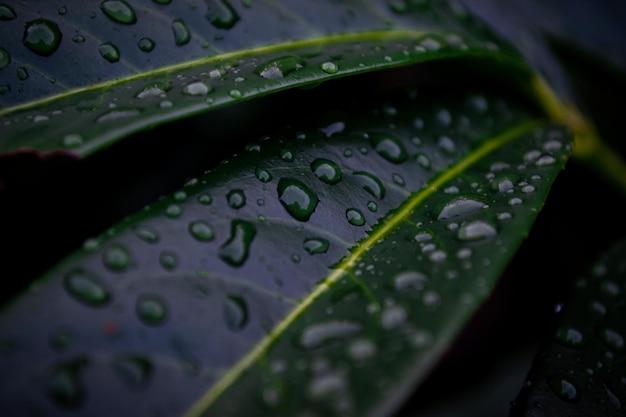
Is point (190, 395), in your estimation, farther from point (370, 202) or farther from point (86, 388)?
point (370, 202)

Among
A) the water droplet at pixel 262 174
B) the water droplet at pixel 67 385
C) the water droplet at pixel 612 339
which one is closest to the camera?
the water droplet at pixel 67 385

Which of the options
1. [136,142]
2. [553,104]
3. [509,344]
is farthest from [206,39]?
[509,344]

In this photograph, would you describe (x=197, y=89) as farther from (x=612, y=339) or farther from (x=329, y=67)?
(x=612, y=339)

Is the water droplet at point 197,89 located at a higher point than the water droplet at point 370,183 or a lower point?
higher

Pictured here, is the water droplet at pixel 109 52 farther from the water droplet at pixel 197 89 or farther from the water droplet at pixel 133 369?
the water droplet at pixel 133 369

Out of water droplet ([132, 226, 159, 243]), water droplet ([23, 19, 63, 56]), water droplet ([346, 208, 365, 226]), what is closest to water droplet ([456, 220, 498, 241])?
water droplet ([346, 208, 365, 226])

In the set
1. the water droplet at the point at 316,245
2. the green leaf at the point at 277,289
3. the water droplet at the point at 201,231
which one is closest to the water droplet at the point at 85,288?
the green leaf at the point at 277,289

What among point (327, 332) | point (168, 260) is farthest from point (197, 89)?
point (327, 332)
